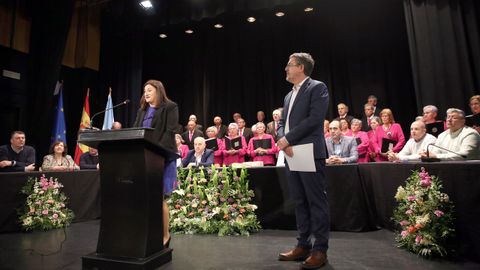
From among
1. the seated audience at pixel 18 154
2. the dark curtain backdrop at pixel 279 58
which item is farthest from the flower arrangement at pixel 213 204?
the dark curtain backdrop at pixel 279 58

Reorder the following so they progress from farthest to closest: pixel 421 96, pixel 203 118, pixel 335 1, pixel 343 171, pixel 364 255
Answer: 1. pixel 203 118
2. pixel 335 1
3. pixel 421 96
4. pixel 343 171
5. pixel 364 255

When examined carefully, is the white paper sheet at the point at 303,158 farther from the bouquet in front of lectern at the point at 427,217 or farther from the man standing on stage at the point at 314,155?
the bouquet in front of lectern at the point at 427,217

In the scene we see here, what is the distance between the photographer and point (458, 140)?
291 centimetres

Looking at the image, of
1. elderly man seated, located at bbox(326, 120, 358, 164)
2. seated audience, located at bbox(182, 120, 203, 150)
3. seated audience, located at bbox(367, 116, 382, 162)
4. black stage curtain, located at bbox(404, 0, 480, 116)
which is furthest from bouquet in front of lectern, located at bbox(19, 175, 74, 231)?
black stage curtain, located at bbox(404, 0, 480, 116)

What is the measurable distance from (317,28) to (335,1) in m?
0.65

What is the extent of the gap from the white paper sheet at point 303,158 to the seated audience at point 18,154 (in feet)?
12.2

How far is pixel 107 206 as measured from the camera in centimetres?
197

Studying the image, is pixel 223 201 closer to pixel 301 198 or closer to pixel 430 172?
pixel 301 198

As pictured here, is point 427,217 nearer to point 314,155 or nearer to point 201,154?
point 314,155

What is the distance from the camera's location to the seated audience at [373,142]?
436cm

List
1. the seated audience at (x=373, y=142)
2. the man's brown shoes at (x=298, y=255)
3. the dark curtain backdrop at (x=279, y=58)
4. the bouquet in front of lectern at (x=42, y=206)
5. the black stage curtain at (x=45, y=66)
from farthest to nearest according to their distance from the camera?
1. the dark curtain backdrop at (x=279, y=58)
2. the black stage curtain at (x=45, y=66)
3. the seated audience at (x=373, y=142)
4. the bouquet in front of lectern at (x=42, y=206)
5. the man's brown shoes at (x=298, y=255)

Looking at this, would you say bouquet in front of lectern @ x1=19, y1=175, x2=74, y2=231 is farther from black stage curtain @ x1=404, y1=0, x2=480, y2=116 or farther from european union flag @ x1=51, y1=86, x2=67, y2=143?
black stage curtain @ x1=404, y1=0, x2=480, y2=116

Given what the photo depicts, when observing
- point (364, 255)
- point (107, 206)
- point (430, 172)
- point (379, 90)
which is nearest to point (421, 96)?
point (379, 90)

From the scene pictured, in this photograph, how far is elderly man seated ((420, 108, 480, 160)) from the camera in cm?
280
